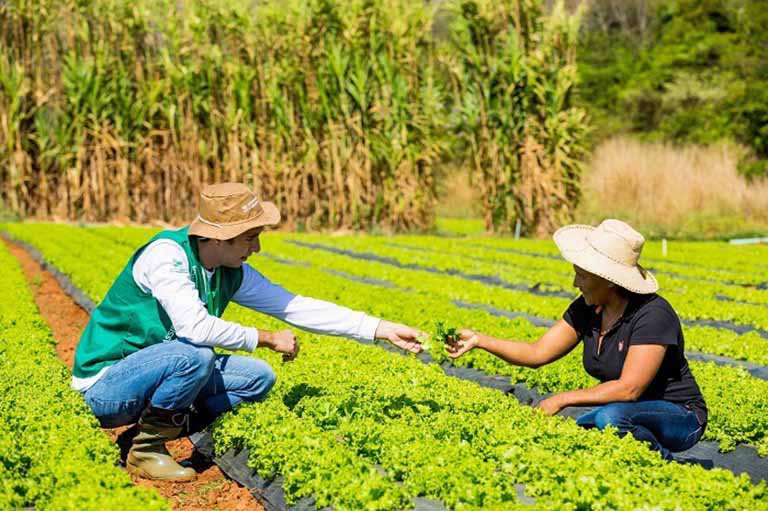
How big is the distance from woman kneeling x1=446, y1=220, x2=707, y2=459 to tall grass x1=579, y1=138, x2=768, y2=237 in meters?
16.6

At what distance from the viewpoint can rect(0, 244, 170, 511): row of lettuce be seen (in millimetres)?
3838

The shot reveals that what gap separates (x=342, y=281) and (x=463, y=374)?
4581 mm

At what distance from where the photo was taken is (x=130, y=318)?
4945 millimetres

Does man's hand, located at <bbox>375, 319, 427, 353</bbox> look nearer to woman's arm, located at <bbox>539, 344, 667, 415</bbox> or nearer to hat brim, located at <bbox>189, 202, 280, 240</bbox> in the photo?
hat brim, located at <bbox>189, 202, 280, 240</bbox>

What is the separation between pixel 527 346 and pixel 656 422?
2.92ft

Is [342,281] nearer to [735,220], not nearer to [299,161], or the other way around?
[299,161]

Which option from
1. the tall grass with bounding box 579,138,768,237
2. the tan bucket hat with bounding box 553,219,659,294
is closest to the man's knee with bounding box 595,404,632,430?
the tan bucket hat with bounding box 553,219,659,294

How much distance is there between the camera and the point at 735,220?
71.0ft

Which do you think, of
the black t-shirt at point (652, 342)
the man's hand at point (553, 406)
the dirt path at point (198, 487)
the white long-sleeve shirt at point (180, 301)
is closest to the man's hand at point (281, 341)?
the white long-sleeve shirt at point (180, 301)

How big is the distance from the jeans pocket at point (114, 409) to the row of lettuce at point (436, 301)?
176 centimetres

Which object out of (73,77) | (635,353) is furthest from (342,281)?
(73,77)

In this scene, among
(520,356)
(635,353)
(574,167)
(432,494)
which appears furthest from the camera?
(574,167)

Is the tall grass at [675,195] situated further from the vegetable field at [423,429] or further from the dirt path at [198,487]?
the dirt path at [198,487]

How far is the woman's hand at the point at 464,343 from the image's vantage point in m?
5.18
